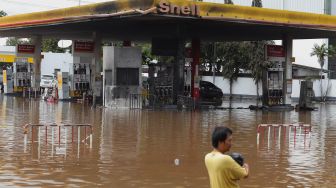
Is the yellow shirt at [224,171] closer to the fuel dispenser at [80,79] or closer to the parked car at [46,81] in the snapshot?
the fuel dispenser at [80,79]

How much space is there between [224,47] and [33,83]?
20.4 meters

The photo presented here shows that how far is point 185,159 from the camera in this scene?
14367mm

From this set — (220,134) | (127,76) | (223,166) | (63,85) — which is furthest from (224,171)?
(63,85)

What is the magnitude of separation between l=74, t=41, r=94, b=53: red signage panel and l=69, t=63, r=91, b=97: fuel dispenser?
3074 millimetres

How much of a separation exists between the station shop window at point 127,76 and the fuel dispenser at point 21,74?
16.3 meters

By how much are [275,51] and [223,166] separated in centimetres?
3168

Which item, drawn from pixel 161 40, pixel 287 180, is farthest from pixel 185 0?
pixel 287 180

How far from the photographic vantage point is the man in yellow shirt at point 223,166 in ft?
20.0

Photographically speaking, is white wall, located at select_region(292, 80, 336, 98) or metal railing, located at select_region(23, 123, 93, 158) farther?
white wall, located at select_region(292, 80, 336, 98)

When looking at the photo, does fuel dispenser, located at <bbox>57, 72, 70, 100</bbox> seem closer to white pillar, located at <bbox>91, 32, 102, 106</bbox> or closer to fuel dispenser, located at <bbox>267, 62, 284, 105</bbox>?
white pillar, located at <bbox>91, 32, 102, 106</bbox>

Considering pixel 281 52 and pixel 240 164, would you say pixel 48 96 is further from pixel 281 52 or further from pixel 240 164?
pixel 240 164

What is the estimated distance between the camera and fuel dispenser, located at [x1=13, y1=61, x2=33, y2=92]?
162 feet

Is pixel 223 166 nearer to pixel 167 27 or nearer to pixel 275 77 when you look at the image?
pixel 275 77

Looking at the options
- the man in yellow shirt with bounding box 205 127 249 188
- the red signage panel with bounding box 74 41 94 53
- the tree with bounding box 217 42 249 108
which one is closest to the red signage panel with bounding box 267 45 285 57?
the red signage panel with bounding box 74 41 94 53
